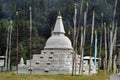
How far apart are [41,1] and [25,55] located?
155 feet

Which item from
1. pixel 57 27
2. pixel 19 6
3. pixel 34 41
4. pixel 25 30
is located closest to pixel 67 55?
pixel 57 27

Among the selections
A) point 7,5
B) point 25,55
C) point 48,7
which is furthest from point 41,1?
point 25,55

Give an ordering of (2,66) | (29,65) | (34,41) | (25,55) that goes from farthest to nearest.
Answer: (34,41) < (25,55) < (2,66) < (29,65)

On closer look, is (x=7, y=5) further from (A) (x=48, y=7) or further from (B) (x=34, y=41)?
(B) (x=34, y=41)

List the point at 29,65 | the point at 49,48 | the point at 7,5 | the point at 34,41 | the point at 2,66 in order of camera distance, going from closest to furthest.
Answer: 1. the point at 29,65
2. the point at 49,48
3. the point at 2,66
4. the point at 34,41
5. the point at 7,5

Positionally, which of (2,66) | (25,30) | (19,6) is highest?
(19,6)

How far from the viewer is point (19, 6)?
102 meters

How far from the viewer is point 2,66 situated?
177ft

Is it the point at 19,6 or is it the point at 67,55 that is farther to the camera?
the point at 19,6

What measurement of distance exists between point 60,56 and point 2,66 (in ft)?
47.3

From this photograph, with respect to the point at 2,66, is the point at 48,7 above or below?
above

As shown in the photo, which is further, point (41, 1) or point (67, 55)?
point (41, 1)

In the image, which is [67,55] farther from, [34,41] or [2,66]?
[34,41]

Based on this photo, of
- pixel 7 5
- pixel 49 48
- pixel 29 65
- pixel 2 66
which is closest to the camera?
pixel 29 65
